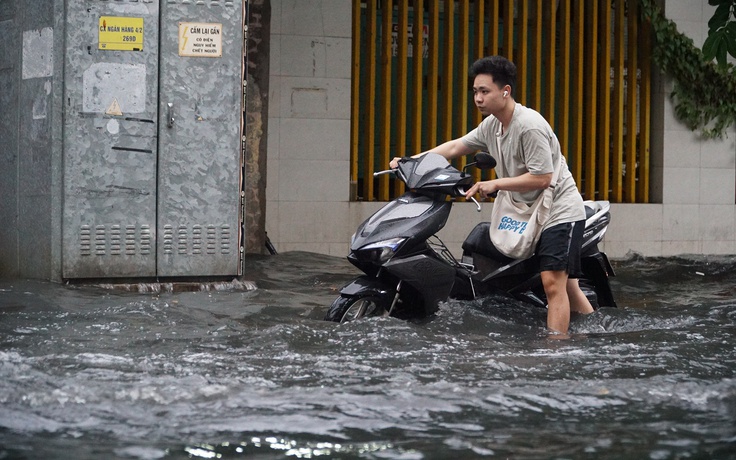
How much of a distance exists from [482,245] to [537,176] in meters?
0.65

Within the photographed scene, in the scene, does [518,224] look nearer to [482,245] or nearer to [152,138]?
[482,245]

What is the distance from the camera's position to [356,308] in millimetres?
5492

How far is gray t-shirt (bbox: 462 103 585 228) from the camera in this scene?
5496 millimetres

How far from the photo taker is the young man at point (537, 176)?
549cm

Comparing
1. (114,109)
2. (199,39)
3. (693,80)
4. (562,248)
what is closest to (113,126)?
(114,109)

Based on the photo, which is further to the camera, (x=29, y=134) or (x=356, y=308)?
(x=29, y=134)

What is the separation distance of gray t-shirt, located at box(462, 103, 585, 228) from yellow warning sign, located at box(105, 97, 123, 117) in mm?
3035

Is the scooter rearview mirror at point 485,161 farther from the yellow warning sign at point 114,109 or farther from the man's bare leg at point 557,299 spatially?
the yellow warning sign at point 114,109

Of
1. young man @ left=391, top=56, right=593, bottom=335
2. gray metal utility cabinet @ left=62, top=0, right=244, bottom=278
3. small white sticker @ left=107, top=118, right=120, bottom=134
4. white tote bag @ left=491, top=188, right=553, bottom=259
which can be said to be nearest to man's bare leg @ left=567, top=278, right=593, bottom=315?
young man @ left=391, top=56, right=593, bottom=335

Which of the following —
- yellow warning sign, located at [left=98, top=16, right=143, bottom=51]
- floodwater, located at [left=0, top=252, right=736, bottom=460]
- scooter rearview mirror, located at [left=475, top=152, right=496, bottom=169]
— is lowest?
floodwater, located at [left=0, top=252, right=736, bottom=460]

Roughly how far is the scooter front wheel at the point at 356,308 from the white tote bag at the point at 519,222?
30.8 inches

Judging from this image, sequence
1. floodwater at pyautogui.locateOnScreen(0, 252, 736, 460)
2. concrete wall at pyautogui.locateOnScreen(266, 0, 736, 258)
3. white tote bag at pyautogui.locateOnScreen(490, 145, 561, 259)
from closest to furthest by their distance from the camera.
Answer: floodwater at pyautogui.locateOnScreen(0, 252, 736, 460)
white tote bag at pyautogui.locateOnScreen(490, 145, 561, 259)
concrete wall at pyautogui.locateOnScreen(266, 0, 736, 258)

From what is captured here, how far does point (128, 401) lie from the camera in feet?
12.5

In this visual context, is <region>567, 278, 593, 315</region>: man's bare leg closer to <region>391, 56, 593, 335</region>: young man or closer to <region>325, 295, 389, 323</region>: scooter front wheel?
<region>391, 56, 593, 335</region>: young man
